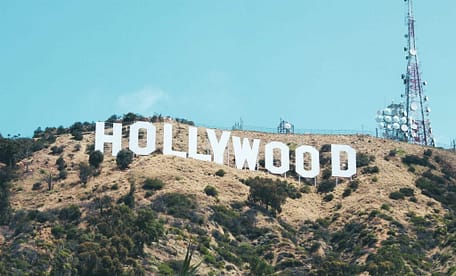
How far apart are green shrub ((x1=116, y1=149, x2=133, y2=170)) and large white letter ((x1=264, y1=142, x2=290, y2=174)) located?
1587 cm

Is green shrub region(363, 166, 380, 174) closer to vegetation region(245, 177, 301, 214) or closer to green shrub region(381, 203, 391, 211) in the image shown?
green shrub region(381, 203, 391, 211)

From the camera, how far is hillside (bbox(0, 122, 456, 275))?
86812 millimetres

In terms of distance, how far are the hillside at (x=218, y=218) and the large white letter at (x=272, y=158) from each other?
197 cm

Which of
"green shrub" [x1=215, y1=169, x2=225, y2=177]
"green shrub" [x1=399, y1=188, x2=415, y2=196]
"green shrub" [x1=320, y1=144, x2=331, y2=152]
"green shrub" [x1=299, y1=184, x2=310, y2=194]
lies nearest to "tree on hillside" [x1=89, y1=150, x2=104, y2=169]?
"green shrub" [x1=215, y1=169, x2=225, y2=177]

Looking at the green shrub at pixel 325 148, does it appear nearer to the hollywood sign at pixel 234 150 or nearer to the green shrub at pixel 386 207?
the hollywood sign at pixel 234 150

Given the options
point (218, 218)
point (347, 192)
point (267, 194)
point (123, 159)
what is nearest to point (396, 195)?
point (347, 192)

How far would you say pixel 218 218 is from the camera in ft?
325

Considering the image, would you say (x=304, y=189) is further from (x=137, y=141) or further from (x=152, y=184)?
(x=152, y=184)

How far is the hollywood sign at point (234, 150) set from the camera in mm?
108438

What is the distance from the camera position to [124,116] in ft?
431

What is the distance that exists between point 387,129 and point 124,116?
3465cm

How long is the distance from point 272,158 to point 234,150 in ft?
16.7

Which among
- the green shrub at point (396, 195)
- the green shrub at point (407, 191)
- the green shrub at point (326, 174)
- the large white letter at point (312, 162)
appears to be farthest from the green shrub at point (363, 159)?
the green shrub at point (396, 195)

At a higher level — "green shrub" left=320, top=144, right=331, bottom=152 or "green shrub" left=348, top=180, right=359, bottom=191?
"green shrub" left=320, top=144, right=331, bottom=152
